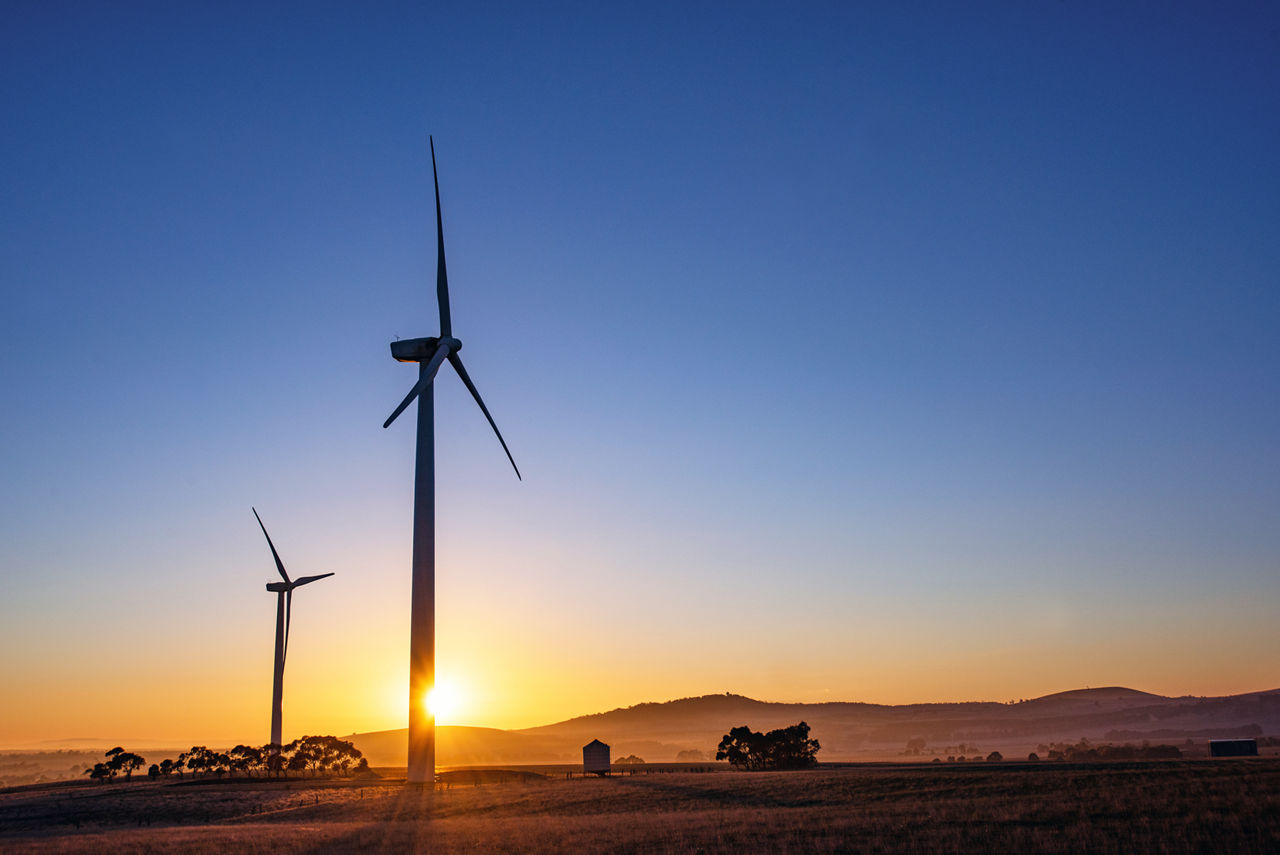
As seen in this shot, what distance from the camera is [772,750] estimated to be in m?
109

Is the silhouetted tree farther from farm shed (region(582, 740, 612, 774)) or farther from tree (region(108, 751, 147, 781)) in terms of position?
farm shed (region(582, 740, 612, 774))

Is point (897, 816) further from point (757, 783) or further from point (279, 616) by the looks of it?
point (279, 616)

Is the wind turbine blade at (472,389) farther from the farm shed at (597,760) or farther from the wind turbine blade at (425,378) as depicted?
the farm shed at (597,760)

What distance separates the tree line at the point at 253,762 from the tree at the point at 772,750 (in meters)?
48.9

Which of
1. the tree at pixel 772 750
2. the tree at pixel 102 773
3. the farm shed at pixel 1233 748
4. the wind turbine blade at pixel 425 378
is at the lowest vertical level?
the farm shed at pixel 1233 748

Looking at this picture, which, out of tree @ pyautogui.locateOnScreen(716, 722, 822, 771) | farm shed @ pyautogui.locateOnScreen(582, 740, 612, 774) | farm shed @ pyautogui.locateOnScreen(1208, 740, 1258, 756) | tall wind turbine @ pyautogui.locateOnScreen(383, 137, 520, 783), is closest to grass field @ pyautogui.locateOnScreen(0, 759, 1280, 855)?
tall wind turbine @ pyautogui.locateOnScreen(383, 137, 520, 783)

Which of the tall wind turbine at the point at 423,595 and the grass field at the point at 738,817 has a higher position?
the tall wind turbine at the point at 423,595

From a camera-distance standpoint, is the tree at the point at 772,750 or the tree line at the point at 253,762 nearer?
the tree at the point at 772,750

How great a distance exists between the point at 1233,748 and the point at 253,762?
374 feet

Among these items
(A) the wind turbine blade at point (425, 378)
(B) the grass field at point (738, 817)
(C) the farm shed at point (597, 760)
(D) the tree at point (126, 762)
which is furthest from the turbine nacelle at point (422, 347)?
(D) the tree at point (126, 762)

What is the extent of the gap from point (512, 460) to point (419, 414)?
10.4m

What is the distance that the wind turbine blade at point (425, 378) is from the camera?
6975 centimetres

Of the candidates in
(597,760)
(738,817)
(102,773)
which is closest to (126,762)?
(102,773)

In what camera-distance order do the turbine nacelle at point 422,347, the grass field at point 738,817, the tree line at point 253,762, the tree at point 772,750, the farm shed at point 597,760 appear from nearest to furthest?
the grass field at point 738,817, the turbine nacelle at point 422,347, the farm shed at point 597,760, the tree at point 772,750, the tree line at point 253,762
